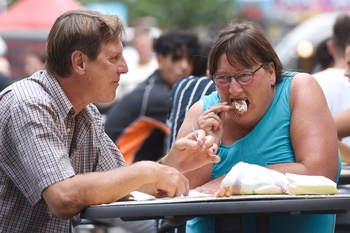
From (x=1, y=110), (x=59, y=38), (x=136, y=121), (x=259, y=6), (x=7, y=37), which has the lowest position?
(x=259, y=6)

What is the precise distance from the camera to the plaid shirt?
356 cm

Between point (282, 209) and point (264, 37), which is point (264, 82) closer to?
point (264, 37)

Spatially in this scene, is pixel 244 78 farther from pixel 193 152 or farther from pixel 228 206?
pixel 228 206

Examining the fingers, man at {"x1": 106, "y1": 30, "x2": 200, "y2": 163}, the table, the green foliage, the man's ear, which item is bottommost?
the green foliage

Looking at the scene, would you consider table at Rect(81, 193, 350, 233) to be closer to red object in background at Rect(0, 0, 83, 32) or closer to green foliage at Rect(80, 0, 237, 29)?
red object in background at Rect(0, 0, 83, 32)

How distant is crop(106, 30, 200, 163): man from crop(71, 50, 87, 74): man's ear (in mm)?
3165

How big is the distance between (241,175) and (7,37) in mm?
15472

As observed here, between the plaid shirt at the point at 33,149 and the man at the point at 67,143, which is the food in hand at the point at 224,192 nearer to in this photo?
the man at the point at 67,143

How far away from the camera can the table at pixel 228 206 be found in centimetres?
331

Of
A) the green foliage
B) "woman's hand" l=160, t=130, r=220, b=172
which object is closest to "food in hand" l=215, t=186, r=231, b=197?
"woman's hand" l=160, t=130, r=220, b=172

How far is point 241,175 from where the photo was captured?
Result: 11.8ft

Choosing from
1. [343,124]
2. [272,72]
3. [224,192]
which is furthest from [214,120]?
[343,124]

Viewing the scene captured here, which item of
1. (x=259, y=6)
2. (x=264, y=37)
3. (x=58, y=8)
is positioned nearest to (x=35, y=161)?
(x=264, y=37)

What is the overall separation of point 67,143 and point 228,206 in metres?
0.87
